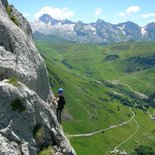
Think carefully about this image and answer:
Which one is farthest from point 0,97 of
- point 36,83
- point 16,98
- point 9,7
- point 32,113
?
point 9,7

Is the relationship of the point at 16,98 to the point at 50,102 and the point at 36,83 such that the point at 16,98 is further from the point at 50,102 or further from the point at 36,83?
the point at 50,102

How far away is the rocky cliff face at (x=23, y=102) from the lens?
24873 millimetres

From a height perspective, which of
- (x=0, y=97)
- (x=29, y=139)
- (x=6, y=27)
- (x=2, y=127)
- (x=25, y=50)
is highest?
(x=6, y=27)

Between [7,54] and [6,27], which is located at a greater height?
[6,27]

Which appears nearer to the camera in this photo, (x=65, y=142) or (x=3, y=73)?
(x=3, y=73)

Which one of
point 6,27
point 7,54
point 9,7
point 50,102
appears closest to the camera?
point 7,54

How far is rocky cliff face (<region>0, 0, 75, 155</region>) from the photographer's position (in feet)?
81.6

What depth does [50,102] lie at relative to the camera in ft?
126

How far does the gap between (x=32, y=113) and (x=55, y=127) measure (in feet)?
15.0

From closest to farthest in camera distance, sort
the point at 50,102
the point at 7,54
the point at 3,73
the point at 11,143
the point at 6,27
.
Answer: the point at 11,143 → the point at 3,73 → the point at 7,54 → the point at 6,27 → the point at 50,102

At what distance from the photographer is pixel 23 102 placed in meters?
26.8

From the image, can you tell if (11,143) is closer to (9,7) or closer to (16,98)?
(16,98)

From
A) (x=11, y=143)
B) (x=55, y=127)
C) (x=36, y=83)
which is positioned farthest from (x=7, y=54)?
(x=11, y=143)

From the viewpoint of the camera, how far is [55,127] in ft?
103
